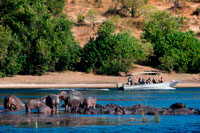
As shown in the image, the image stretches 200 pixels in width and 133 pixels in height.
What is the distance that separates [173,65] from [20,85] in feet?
88.5

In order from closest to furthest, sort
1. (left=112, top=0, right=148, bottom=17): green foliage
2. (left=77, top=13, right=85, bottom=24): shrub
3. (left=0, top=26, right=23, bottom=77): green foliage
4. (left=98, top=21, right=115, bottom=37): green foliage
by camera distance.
Answer: (left=0, top=26, right=23, bottom=77): green foliage
(left=98, top=21, right=115, bottom=37): green foliage
(left=77, top=13, right=85, bottom=24): shrub
(left=112, top=0, right=148, bottom=17): green foliage

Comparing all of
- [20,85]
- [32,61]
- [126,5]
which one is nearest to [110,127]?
[20,85]

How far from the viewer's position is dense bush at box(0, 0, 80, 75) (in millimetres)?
79944

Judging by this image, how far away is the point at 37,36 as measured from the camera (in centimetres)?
8050

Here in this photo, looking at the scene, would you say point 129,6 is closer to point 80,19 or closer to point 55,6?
point 80,19

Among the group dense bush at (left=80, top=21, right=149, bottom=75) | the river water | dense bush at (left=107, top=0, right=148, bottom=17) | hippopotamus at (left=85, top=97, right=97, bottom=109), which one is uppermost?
dense bush at (left=107, top=0, right=148, bottom=17)

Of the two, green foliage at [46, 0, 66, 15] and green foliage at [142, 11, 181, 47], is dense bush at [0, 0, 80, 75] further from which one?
green foliage at [142, 11, 181, 47]

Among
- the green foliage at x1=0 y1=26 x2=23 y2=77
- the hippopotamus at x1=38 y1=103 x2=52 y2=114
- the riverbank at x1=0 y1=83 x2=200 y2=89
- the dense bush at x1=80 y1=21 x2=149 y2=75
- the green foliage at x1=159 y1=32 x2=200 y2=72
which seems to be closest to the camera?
the hippopotamus at x1=38 y1=103 x2=52 y2=114

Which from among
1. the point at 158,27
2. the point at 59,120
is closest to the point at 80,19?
the point at 158,27

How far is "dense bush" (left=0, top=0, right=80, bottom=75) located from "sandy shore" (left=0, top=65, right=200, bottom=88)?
1511 mm

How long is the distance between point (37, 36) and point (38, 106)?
46405mm

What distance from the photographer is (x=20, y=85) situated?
76.4m

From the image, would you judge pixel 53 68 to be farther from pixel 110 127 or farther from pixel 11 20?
pixel 110 127

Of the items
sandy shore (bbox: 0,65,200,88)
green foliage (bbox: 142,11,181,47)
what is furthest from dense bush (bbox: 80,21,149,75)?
green foliage (bbox: 142,11,181,47)
